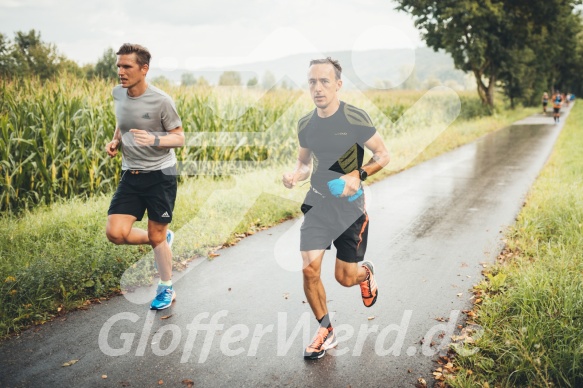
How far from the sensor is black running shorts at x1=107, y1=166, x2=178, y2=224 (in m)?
4.10

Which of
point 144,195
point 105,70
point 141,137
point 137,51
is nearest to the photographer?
point 141,137

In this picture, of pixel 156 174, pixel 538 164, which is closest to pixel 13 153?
pixel 156 174

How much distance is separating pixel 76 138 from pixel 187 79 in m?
4.32

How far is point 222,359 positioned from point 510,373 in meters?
2.03

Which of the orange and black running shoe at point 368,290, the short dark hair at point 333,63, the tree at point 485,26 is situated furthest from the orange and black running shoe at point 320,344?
the tree at point 485,26

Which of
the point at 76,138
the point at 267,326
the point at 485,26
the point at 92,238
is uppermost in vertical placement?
the point at 485,26

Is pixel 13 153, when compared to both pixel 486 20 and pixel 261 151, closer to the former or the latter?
pixel 261 151

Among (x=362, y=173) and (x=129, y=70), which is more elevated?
(x=129, y=70)

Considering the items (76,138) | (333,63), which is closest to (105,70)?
(76,138)

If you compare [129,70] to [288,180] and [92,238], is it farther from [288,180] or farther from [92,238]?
[92,238]

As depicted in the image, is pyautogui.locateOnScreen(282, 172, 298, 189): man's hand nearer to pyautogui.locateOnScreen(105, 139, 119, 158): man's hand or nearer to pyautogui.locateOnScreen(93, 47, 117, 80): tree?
pyautogui.locateOnScreen(105, 139, 119, 158): man's hand

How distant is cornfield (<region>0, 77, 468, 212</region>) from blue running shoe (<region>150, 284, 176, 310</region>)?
3.76 metres

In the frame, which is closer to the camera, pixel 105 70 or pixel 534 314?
pixel 534 314

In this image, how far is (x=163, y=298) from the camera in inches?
167
